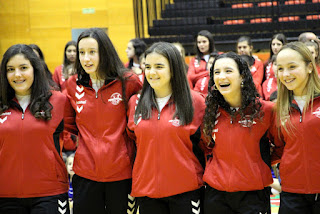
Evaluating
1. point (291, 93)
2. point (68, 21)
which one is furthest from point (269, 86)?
point (68, 21)

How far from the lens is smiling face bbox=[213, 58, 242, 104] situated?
9.10 ft

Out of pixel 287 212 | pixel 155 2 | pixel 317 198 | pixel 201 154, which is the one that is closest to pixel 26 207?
pixel 201 154

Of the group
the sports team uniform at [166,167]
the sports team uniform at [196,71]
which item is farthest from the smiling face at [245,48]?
the sports team uniform at [166,167]

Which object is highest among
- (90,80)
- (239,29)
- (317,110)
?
(239,29)

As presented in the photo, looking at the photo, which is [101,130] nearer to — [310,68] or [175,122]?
[175,122]

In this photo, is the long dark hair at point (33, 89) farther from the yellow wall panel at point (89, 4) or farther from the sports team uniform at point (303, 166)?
the yellow wall panel at point (89, 4)

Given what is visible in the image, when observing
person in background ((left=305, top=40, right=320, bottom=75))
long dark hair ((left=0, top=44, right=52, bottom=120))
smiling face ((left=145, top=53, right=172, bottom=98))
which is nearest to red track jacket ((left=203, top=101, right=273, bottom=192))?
smiling face ((left=145, top=53, right=172, bottom=98))

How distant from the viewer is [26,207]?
9.39 ft

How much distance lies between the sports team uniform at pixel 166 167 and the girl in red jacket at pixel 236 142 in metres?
0.10

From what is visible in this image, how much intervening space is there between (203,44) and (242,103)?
11.8 ft

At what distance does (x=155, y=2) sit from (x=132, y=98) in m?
7.89

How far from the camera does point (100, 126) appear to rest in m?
3.02

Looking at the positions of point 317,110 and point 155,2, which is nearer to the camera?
point 317,110

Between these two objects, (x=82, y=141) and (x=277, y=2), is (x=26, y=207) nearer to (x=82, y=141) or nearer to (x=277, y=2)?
(x=82, y=141)
